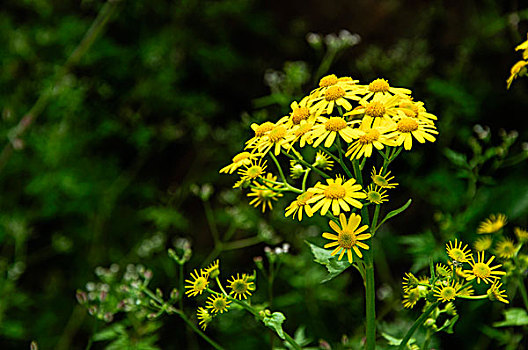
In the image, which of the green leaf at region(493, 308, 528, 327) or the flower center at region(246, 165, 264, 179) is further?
the green leaf at region(493, 308, 528, 327)

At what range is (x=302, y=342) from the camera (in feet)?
5.32

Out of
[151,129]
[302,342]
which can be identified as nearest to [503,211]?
[302,342]

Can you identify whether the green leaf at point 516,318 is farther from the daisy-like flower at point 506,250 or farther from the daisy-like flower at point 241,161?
the daisy-like flower at point 241,161

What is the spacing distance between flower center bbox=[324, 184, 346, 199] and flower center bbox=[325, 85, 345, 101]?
260mm

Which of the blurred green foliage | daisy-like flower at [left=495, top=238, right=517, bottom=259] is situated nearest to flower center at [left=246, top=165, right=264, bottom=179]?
daisy-like flower at [left=495, top=238, right=517, bottom=259]

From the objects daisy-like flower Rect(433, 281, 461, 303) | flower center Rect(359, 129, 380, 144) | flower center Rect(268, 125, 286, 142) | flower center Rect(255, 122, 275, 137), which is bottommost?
daisy-like flower Rect(433, 281, 461, 303)

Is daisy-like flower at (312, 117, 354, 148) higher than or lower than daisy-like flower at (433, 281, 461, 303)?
higher

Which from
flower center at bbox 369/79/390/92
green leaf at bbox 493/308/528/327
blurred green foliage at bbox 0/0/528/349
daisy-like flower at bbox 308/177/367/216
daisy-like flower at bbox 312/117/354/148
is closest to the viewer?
daisy-like flower at bbox 308/177/367/216

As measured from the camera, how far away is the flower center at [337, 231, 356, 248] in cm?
108

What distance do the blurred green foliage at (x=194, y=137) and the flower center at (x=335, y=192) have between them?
4.92 feet

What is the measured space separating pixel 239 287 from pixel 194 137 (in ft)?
7.62

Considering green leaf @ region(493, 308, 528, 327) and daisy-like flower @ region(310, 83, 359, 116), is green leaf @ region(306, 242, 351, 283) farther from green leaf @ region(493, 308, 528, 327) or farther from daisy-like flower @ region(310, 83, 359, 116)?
green leaf @ region(493, 308, 528, 327)

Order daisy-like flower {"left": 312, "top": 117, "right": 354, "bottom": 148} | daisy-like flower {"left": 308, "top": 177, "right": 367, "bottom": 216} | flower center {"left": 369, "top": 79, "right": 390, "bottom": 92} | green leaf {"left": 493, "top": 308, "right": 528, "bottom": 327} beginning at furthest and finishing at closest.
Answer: green leaf {"left": 493, "top": 308, "right": 528, "bottom": 327} → flower center {"left": 369, "top": 79, "right": 390, "bottom": 92} → daisy-like flower {"left": 312, "top": 117, "right": 354, "bottom": 148} → daisy-like flower {"left": 308, "top": 177, "right": 367, "bottom": 216}

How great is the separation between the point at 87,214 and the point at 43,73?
88 cm
